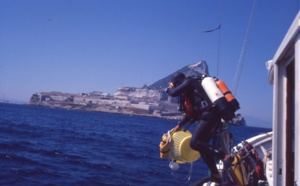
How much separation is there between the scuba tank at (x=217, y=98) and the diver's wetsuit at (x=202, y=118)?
0.38 feet

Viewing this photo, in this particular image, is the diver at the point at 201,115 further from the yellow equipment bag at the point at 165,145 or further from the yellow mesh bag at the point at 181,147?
the yellow equipment bag at the point at 165,145

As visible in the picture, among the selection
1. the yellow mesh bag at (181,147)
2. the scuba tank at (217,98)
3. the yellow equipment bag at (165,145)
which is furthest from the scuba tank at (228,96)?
the yellow equipment bag at (165,145)

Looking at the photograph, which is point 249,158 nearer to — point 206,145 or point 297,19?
point 206,145

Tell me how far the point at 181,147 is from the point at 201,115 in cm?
82

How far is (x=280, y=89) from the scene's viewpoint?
321 cm

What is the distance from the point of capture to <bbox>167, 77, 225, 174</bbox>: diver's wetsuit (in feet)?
14.7

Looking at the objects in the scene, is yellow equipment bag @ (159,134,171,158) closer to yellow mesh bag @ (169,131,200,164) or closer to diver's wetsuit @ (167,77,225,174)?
yellow mesh bag @ (169,131,200,164)

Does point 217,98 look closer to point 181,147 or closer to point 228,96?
point 228,96

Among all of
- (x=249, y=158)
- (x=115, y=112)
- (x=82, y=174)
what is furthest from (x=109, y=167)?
(x=115, y=112)

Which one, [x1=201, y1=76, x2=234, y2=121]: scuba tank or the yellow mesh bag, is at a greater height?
[x1=201, y1=76, x2=234, y2=121]: scuba tank

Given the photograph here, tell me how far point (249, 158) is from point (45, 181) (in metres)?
8.23

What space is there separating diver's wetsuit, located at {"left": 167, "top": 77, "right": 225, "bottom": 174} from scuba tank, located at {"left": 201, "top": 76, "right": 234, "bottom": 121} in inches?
4.6

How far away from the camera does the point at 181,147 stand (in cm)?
507

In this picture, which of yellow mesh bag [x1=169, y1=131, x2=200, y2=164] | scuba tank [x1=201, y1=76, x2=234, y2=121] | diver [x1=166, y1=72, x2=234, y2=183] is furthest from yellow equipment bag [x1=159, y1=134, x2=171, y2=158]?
scuba tank [x1=201, y1=76, x2=234, y2=121]
